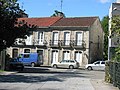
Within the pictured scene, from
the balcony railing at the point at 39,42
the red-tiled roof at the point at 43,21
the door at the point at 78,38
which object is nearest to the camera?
the door at the point at 78,38

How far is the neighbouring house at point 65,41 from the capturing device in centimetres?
5666

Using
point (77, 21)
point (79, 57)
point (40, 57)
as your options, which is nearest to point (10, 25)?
point (40, 57)

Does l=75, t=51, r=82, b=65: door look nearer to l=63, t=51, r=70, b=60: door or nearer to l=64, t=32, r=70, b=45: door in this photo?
l=63, t=51, r=70, b=60: door

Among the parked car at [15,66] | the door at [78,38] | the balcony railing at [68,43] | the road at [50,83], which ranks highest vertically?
the door at [78,38]

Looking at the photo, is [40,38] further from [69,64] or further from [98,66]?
[98,66]

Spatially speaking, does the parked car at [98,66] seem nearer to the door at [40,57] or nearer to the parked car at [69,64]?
the parked car at [69,64]

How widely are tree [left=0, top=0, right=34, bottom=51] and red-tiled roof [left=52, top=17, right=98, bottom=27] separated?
76.1ft

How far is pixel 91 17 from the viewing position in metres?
61.5

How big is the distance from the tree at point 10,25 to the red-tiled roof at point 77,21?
913 inches

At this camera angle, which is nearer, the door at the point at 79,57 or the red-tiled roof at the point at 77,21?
the door at the point at 79,57

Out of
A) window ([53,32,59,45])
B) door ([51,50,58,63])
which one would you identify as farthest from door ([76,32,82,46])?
door ([51,50,58,63])

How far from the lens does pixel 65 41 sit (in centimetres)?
5825

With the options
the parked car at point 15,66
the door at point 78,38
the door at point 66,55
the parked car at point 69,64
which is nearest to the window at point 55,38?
the door at point 66,55

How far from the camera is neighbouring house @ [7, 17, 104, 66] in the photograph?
5666 centimetres
